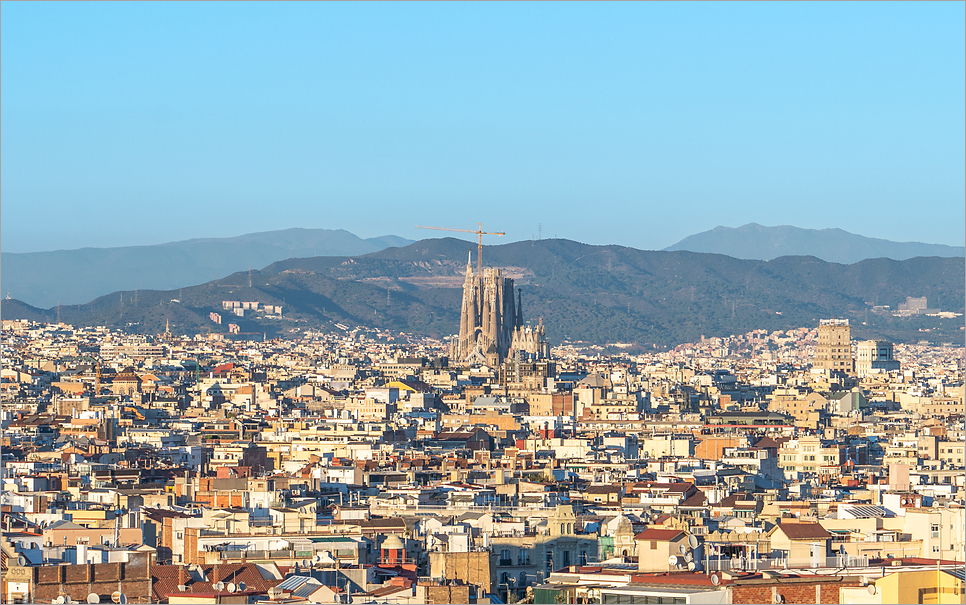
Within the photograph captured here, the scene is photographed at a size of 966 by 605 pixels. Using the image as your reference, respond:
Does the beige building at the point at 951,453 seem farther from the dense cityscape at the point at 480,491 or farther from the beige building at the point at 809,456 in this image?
the beige building at the point at 809,456

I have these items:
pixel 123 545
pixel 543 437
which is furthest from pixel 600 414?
pixel 123 545

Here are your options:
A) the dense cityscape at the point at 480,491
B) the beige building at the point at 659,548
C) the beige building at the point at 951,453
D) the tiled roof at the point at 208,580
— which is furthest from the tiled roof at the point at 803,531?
the beige building at the point at 951,453

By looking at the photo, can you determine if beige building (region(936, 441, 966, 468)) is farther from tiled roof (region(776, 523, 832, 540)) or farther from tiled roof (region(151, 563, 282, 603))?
tiled roof (region(151, 563, 282, 603))

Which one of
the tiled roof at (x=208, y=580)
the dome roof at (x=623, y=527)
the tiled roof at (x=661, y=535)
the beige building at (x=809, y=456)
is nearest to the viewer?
the tiled roof at (x=208, y=580)

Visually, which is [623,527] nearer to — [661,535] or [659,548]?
[661,535]

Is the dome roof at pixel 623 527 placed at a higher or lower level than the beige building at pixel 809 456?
lower

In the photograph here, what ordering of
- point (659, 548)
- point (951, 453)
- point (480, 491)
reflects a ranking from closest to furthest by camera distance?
point (659, 548) → point (480, 491) → point (951, 453)

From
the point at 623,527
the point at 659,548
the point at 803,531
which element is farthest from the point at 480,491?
the point at 659,548

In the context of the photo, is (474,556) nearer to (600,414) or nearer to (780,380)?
(600,414)
